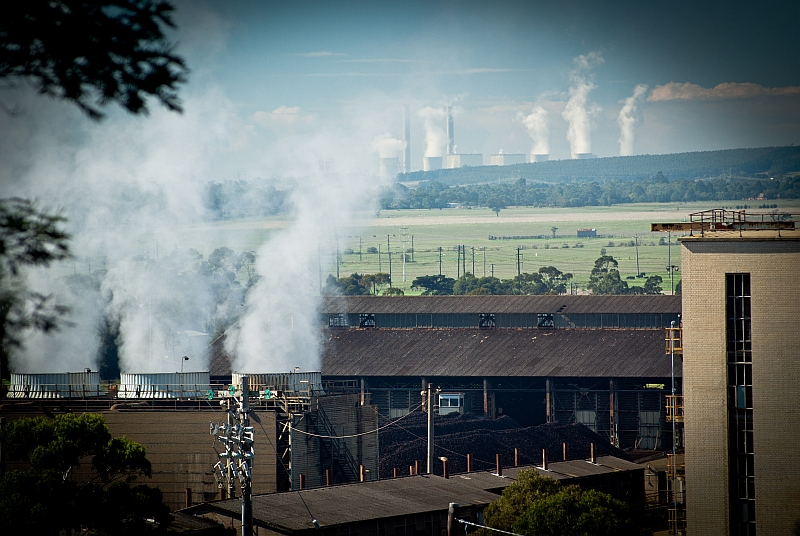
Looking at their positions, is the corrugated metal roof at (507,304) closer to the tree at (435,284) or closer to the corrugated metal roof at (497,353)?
the corrugated metal roof at (497,353)

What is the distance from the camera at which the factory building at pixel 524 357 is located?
223 feet

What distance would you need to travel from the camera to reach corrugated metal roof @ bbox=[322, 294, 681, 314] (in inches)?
3115

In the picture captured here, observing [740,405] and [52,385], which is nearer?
[740,405]

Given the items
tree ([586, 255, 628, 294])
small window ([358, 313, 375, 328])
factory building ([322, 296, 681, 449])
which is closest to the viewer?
factory building ([322, 296, 681, 449])

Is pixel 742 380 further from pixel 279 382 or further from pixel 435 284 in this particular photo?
pixel 435 284

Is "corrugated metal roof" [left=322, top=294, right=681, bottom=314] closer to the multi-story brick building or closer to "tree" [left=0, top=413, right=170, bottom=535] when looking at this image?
the multi-story brick building

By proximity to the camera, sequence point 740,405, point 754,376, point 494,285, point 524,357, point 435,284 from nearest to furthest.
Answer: point 754,376 → point 740,405 → point 524,357 → point 494,285 → point 435,284

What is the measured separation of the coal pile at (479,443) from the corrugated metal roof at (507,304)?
1624 cm

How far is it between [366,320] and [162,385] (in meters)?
32.4

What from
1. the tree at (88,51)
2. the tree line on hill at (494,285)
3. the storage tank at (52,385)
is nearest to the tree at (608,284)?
the tree line on hill at (494,285)

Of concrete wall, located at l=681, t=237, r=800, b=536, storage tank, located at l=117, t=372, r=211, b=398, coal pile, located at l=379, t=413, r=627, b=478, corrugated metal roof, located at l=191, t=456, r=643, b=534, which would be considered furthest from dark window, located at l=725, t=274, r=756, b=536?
storage tank, located at l=117, t=372, r=211, b=398

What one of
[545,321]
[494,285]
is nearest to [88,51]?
[545,321]

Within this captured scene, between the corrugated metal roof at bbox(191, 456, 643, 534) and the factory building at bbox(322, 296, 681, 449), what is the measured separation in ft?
69.8

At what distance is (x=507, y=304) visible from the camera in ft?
269
